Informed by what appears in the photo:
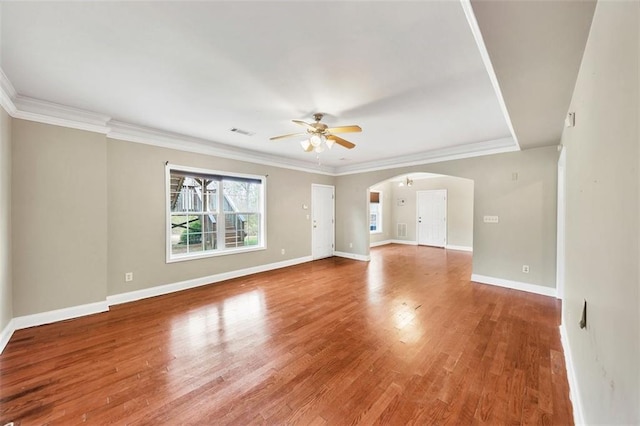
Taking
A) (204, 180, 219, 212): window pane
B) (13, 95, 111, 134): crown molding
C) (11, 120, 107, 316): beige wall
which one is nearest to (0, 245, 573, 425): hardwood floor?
(11, 120, 107, 316): beige wall

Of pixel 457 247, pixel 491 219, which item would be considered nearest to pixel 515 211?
pixel 491 219

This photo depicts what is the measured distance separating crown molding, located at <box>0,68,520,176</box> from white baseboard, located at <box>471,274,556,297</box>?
2254 mm

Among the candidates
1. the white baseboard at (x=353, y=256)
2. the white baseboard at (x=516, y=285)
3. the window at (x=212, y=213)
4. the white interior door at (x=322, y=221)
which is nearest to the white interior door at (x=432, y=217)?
the white baseboard at (x=353, y=256)

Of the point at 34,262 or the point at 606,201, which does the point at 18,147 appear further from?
the point at 606,201

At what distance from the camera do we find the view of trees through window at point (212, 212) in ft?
13.9

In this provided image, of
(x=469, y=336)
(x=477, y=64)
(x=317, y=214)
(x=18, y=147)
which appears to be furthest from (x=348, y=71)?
(x=317, y=214)

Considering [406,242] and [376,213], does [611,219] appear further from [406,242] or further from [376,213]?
[406,242]

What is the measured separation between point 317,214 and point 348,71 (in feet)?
15.4

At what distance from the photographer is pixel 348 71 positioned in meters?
2.16

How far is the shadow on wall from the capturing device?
8039mm

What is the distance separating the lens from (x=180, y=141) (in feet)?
13.4

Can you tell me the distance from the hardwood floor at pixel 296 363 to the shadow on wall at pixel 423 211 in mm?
4646

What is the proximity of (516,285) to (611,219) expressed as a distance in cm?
398

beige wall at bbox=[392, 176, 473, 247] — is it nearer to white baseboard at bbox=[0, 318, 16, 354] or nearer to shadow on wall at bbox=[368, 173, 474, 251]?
shadow on wall at bbox=[368, 173, 474, 251]
